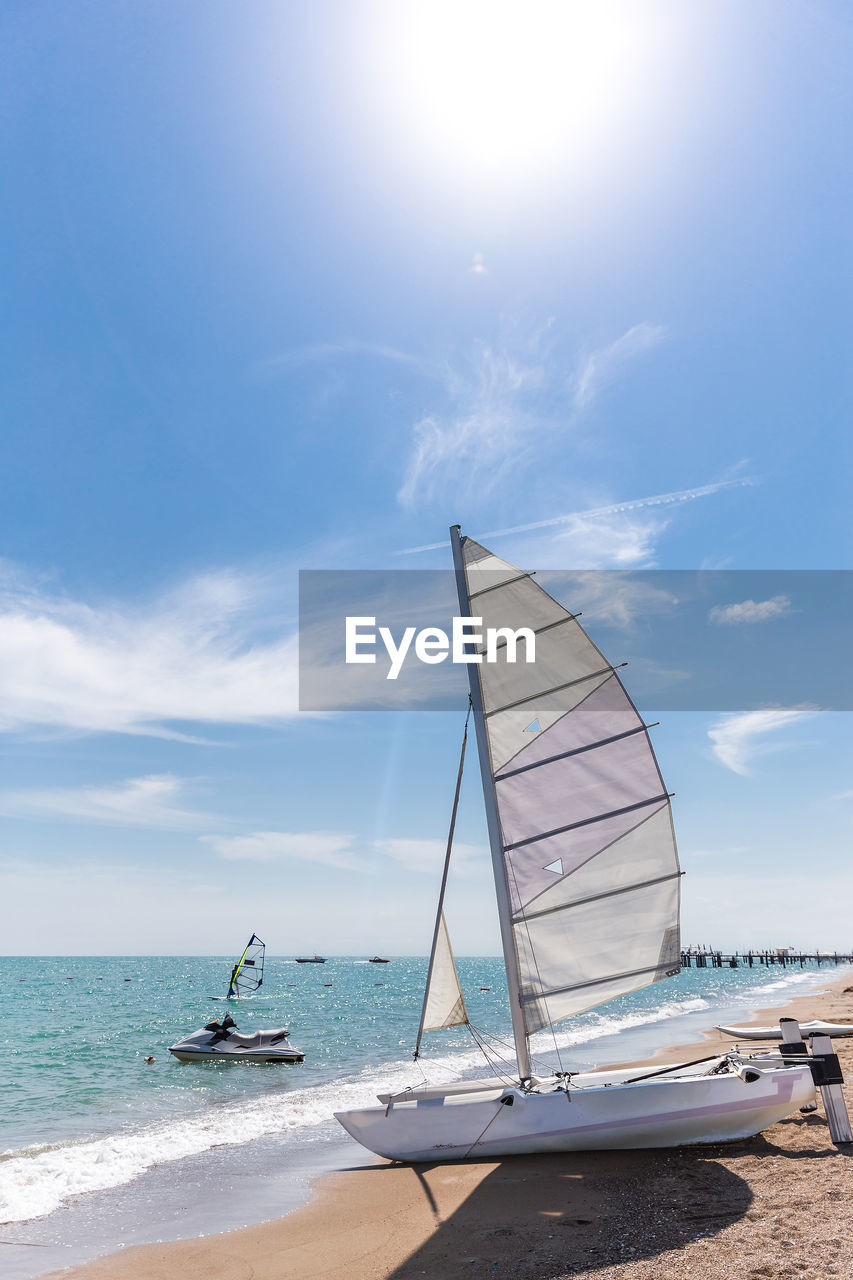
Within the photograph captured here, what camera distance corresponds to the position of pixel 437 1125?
12.2m

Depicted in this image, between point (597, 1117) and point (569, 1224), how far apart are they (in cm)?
256

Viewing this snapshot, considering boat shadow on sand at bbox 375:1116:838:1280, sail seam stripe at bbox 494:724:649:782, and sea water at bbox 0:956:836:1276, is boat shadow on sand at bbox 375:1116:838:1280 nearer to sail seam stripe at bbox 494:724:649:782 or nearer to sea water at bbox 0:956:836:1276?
sea water at bbox 0:956:836:1276

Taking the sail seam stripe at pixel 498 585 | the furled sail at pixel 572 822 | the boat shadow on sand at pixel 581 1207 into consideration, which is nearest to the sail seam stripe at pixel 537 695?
the furled sail at pixel 572 822

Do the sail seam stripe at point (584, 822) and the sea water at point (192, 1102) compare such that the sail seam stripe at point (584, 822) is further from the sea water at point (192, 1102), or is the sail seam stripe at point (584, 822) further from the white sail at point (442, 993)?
the sea water at point (192, 1102)

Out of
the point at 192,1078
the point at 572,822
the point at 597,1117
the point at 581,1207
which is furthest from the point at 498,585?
the point at 192,1078

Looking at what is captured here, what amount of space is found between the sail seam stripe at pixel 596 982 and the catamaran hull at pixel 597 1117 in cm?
136

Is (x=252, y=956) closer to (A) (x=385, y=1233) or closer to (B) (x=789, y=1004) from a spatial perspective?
(A) (x=385, y=1233)

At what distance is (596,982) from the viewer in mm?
12961

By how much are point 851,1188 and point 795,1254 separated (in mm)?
2204

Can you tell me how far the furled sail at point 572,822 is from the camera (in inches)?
505

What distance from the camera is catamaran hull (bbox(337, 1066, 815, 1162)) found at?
37.4 ft

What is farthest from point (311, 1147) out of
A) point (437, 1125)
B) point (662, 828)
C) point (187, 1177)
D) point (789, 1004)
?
point (789, 1004)

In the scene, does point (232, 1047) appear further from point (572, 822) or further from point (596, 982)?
point (572, 822)

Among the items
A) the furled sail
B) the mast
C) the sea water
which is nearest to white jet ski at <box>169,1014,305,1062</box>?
the sea water
